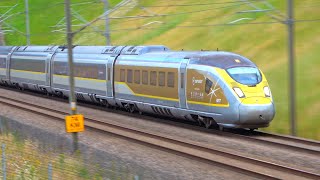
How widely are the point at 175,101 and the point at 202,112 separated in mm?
1779

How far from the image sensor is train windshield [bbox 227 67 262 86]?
19.8 metres

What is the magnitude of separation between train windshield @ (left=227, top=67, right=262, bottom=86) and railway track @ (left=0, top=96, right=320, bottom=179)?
3.30 m

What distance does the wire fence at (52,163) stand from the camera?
12.0 metres

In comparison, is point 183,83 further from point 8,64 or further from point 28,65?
point 8,64

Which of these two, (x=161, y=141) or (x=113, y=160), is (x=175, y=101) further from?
(x=113, y=160)

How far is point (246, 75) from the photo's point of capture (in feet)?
66.2

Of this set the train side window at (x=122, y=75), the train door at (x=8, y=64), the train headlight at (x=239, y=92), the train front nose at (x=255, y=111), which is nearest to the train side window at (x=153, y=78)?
the train side window at (x=122, y=75)

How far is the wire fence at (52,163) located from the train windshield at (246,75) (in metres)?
6.04

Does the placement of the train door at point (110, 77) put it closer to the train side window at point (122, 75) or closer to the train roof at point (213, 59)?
the train side window at point (122, 75)

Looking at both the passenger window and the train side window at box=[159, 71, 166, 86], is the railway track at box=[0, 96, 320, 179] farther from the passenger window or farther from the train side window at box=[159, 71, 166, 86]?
the passenger window

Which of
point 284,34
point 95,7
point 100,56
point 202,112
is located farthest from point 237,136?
point 95,7

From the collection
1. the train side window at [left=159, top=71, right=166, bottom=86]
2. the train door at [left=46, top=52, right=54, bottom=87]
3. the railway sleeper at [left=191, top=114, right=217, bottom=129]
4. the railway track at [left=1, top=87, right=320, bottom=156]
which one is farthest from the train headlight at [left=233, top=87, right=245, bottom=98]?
the train door at [left=46, top=52, right=54, bottom=87]

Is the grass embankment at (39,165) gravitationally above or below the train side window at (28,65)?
below

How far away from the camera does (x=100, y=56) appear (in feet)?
93.9
